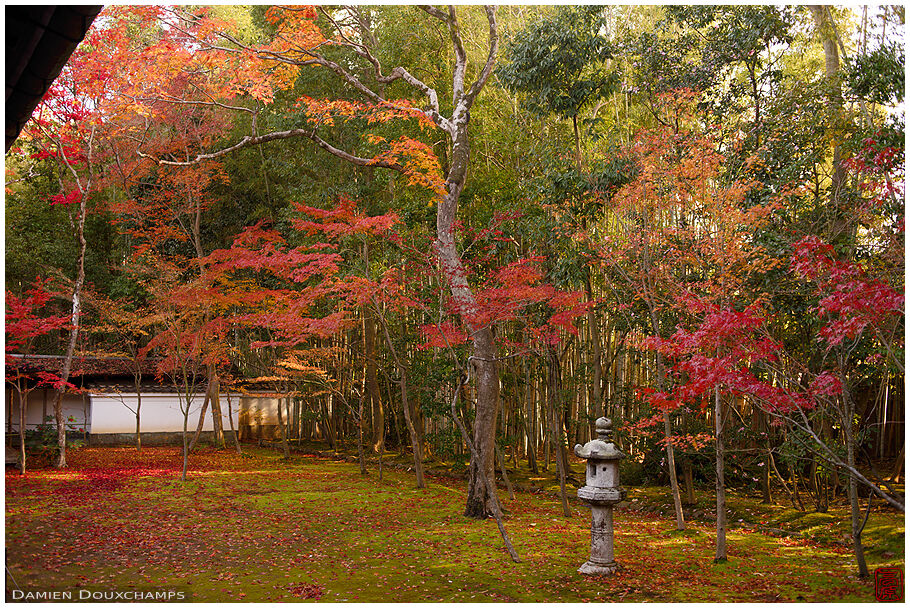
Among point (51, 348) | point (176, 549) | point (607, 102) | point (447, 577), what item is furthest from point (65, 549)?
point (51, 348)

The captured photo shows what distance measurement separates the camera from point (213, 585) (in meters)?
5.36

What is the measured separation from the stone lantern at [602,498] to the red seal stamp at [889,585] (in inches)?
75.4

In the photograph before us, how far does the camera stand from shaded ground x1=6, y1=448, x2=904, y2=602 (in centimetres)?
525

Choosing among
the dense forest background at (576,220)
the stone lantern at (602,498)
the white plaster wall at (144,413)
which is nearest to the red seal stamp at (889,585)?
the dense forest background at (576,220)

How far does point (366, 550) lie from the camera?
6.64 metres

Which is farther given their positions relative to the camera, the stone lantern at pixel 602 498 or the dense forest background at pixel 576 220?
the dense forest background at pixel 576 220

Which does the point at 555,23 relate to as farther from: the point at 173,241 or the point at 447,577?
the point at 173,241

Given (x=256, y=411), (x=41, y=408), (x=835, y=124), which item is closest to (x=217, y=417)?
(x=256, y=411)

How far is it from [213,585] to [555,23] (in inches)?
312

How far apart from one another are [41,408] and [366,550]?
13.7 metres

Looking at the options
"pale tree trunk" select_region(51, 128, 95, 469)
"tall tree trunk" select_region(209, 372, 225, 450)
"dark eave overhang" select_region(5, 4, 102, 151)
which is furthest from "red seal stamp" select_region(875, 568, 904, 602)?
"tall tree trunk" select_region(209, 372, 225, 450)

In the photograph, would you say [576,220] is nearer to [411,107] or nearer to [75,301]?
[411,107]

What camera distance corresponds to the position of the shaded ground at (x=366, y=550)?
525 centimetres

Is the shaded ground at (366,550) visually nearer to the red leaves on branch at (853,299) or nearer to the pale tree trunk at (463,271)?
the pale tree trunk at (463,271)
